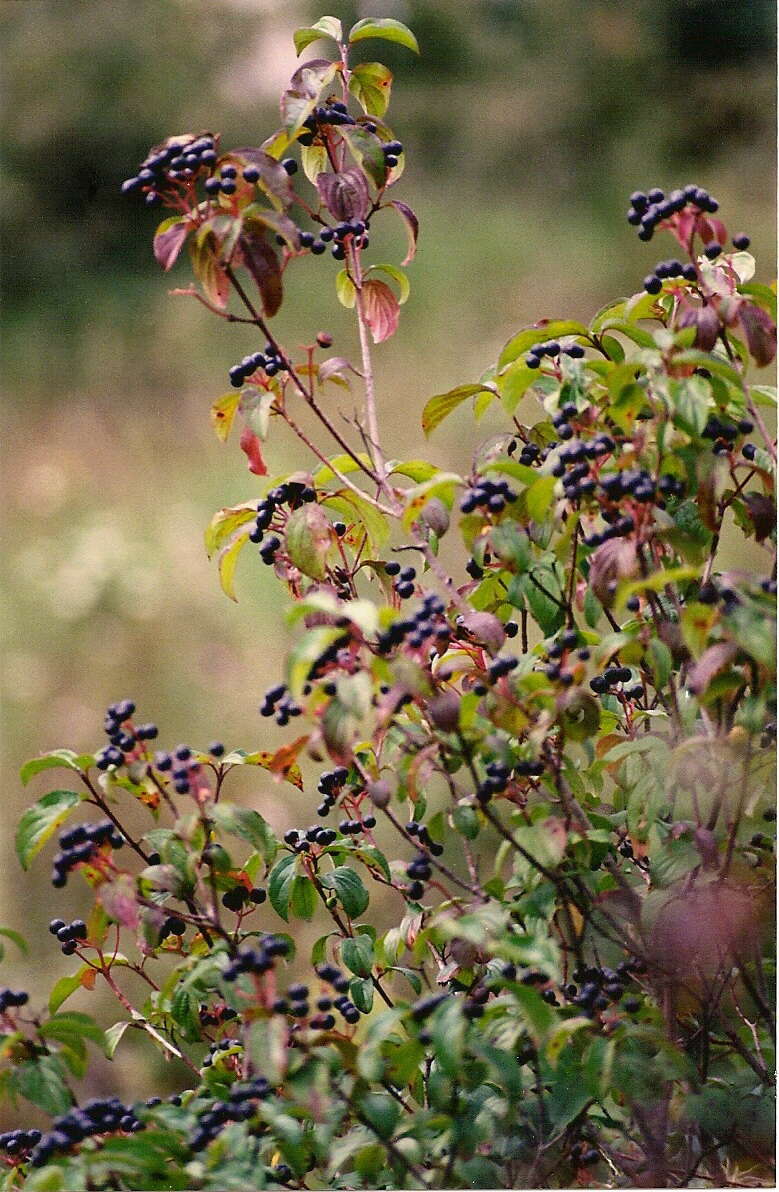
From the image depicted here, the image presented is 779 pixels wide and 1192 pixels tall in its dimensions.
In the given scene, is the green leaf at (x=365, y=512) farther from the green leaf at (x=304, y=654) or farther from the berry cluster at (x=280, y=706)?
the green leaf at (x=304, y=654)

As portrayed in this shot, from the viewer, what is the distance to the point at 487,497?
963mm

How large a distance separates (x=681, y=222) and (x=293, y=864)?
1.93ft

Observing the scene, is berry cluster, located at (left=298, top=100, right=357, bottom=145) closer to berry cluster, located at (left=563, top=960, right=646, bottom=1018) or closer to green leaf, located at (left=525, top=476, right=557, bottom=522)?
green leaf, located at (left=525, top=476, right=557, bottom=522)

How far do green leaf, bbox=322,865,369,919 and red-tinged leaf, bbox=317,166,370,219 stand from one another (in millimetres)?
552

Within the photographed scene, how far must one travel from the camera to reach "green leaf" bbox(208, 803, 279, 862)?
3.03ft

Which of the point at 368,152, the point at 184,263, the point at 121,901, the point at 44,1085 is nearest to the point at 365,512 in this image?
the point at 368,152

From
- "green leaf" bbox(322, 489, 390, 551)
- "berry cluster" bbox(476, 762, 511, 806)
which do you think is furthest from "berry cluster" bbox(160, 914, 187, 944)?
"green leaf" bbox(322, 489, 390, 551)

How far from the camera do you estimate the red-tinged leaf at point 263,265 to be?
921 millimetres

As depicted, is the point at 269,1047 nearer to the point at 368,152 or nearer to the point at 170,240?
the point at 170,240

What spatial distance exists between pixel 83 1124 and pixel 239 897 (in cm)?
24

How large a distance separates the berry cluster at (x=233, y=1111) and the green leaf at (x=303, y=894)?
0.73ft

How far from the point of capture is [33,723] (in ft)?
9.93

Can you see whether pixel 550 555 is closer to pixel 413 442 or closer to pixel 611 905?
pixel 611 905

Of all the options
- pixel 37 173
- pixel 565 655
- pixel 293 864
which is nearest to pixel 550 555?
pixel 565 655
